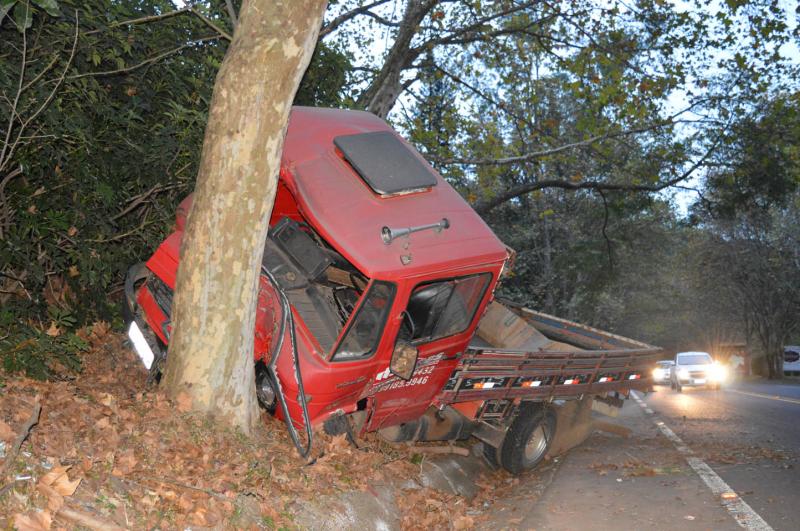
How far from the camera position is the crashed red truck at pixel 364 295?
671 centimetres

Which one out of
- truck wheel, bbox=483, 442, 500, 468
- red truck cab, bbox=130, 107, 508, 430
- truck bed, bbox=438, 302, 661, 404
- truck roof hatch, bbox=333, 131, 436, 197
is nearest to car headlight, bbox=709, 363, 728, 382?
truck bed, bbox=438, 302, 661, 404

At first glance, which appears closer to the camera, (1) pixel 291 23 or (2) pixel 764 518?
(1) pixel 291 23

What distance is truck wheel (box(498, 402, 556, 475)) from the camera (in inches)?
373

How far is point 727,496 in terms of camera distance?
727 centimetres

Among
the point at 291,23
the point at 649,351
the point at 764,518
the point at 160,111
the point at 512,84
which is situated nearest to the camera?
the point at 291,23

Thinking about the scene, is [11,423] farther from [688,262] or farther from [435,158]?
[688,262]

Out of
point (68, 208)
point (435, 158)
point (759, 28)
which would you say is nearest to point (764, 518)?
point (68, 208)

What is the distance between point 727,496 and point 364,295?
3.99m

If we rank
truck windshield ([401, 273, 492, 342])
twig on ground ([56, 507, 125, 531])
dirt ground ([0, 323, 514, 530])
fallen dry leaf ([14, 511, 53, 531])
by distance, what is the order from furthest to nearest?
truck windshield ([401, 273, 492, 342]), dirt ground ([0, 323, 514, 530]), twig on ground ([56, 507, 125, 531]), fallen dry leaf ([14, 511, 53, 531])

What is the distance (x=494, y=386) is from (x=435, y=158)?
23.0 feet

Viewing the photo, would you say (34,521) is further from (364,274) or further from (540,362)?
(540,362)

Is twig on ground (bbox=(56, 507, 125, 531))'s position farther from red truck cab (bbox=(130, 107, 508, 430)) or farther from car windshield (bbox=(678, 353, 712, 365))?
car windshield (bbox=(678, 353, 712, 365))

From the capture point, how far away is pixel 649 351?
457 inches

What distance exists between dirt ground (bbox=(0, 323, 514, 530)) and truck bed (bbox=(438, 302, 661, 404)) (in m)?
1.35
